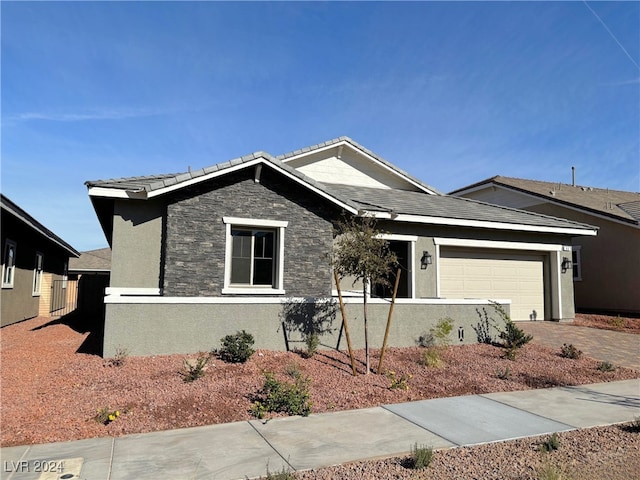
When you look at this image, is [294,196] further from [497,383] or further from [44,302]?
[44,302]

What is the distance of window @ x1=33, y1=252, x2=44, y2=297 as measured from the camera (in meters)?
18.8

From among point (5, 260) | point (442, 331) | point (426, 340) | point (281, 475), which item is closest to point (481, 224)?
point (442, 331)

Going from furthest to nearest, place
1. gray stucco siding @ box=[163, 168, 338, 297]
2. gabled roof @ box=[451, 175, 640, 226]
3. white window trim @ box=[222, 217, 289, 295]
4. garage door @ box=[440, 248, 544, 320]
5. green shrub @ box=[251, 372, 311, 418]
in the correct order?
1. gabled roof @ box=[451, 175, 640, 226]
2. garage door @ box=[440, 248, 544, 320]
3. white window trim @ box=[222, 217, 289, 295]
4. gray stucco siding @ box=[163, 168, 338, 297]
5. green shrub @ box=[251, 372, 311, 418]

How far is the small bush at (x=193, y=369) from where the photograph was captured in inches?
308

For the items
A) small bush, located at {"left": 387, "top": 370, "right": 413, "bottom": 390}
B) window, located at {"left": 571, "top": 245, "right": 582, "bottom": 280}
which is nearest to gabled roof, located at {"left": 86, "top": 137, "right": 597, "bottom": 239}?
window, located at {"left": 571, "top": 245, "right": 582, "bottom": 280}

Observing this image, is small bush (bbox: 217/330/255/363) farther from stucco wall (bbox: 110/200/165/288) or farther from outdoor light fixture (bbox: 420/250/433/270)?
outdoor light fixture (bbox: 420/250/433/270)

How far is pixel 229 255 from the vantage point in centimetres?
1080

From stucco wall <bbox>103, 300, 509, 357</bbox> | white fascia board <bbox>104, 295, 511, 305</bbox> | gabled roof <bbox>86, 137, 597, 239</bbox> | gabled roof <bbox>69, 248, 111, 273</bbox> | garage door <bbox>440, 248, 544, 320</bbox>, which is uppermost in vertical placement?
gabled roof <bbox>86, 137, 597, 239</bbox>

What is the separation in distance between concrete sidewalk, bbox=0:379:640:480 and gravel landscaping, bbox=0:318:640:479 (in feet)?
1.01

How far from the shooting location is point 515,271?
1603 cm

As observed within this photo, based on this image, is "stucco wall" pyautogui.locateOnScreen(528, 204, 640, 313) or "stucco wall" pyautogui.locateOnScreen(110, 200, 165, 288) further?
"stucco wall" pyautogui.locateOnScreen(528, 204, 640, 313)

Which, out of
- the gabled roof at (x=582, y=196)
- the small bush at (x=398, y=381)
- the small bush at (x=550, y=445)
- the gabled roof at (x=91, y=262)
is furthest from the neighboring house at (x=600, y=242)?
the gabled roof at (x=91, y=262)

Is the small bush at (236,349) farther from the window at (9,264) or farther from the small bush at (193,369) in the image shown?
the window at (9,264)

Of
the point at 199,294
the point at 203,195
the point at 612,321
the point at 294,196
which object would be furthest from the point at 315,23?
the point at 612,321
